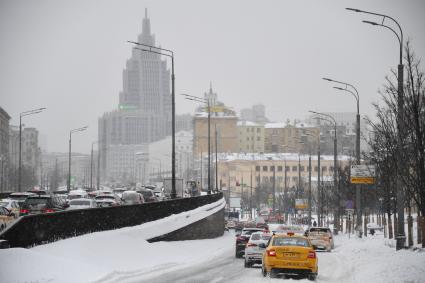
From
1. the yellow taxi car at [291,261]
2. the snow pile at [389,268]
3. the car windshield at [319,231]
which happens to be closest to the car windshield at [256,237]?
the snow pile at [389,268]

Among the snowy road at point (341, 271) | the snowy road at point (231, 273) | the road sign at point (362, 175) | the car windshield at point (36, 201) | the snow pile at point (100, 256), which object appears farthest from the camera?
the road sign at point (362, 175)

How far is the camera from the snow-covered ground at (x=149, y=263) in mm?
23125

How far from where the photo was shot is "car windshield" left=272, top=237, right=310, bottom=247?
2761 centimetres

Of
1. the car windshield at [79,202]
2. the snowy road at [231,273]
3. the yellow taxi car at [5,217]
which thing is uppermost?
the car windshield at [79,202]

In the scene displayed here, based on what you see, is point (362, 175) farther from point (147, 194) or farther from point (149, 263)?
point (147, 194)

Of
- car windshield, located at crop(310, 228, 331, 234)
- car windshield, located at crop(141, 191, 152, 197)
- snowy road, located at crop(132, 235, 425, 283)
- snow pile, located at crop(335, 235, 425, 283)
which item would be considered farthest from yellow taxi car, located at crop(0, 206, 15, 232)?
car windshield, located at crop(141, 191, 152, 197)

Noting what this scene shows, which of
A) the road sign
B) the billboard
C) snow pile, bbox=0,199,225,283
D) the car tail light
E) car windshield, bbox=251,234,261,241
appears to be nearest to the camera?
snow pile, bbox=0,199,225,283

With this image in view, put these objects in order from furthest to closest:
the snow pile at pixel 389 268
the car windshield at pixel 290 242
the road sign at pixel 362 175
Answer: the road sign at pixel 362 175 < the car windshield at pixel 290 242 < the snow pile at pixel 389 268

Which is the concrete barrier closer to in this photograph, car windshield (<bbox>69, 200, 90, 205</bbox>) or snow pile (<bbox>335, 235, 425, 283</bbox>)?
car windshield (<bbox>69, 200, 90, 205</bbox>)

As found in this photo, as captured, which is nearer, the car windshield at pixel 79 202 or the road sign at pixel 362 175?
the road sign at pixel 362 175

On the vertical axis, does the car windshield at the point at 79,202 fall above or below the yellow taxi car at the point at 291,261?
above

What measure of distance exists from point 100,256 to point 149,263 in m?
3.74

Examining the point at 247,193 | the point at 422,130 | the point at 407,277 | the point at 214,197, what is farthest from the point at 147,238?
the point at 247,193

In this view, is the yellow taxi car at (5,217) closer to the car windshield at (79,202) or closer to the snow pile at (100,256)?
the snow pile at (100,256)
